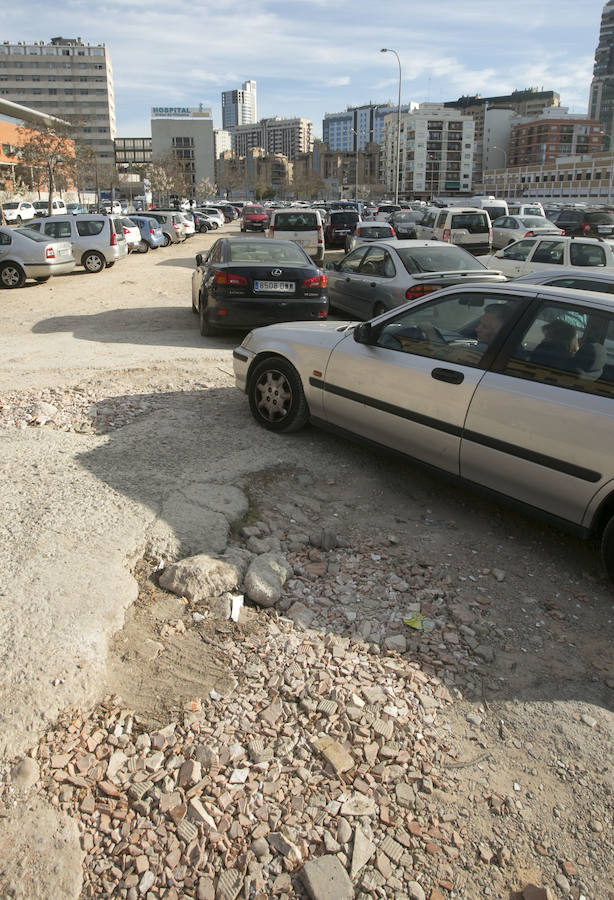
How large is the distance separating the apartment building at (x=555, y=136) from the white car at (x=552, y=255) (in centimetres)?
16966

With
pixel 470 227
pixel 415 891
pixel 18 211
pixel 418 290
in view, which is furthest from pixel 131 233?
pixel 415 891

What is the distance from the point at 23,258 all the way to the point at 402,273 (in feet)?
36.0

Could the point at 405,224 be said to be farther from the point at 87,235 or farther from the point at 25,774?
the point at 25,774

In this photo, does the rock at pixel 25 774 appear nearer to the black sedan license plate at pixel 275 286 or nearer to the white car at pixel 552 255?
the black sedan license plate at pixel 275 286

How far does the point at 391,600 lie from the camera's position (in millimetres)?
3727

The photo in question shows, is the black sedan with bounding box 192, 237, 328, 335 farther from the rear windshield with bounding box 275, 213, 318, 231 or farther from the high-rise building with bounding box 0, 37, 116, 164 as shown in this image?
the high-rise building with bounding box 0, 37, 116, 164

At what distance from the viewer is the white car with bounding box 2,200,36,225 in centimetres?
4838

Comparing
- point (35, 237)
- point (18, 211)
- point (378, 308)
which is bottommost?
point (378, 308)

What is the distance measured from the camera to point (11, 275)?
17.0 m

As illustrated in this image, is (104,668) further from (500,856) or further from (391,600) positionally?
(500,856)

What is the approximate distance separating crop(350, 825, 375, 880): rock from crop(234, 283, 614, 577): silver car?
213cm

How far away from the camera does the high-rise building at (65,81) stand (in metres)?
147

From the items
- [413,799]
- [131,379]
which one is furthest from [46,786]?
[131,379]

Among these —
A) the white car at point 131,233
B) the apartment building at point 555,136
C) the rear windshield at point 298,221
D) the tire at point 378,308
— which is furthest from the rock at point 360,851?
the apartment building at point 555,136
